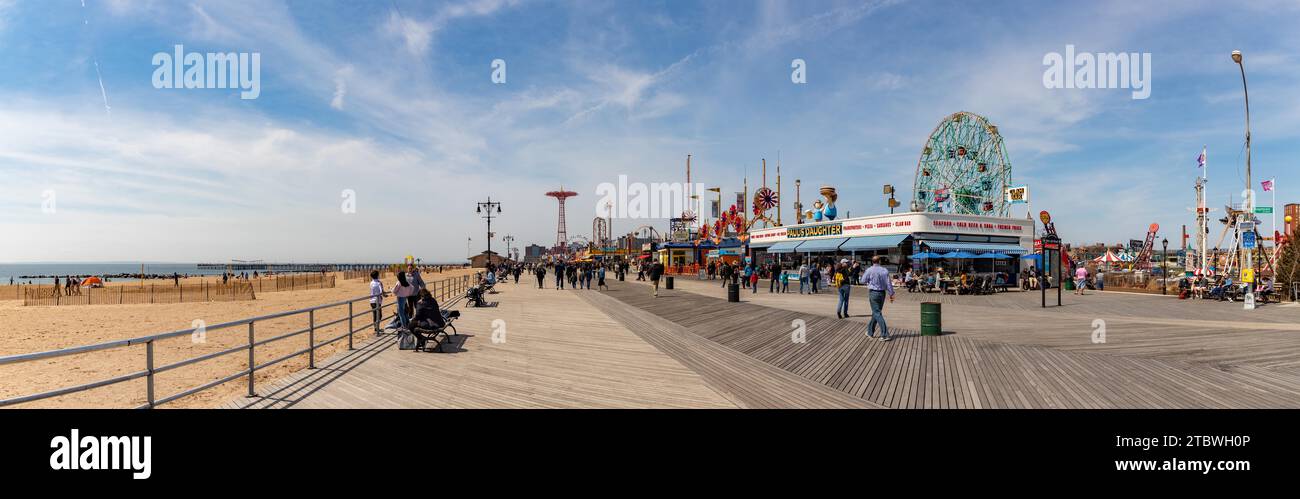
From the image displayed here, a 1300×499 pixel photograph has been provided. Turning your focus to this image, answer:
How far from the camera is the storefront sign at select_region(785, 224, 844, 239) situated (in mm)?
35719

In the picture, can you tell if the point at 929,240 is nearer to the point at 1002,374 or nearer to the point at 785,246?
the point at 785,246

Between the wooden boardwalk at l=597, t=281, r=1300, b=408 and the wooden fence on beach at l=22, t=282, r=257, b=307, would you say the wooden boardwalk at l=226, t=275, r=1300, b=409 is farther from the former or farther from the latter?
the wooden fence on beach at l=22, t=282, r=257, b=307

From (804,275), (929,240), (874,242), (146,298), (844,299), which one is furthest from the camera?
(146,298)

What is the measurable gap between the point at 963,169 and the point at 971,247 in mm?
11560

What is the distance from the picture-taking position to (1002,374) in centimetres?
718

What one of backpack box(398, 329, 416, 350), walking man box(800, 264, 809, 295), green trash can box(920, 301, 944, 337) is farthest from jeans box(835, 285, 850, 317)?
walking man box(800, 264, 809, 295)

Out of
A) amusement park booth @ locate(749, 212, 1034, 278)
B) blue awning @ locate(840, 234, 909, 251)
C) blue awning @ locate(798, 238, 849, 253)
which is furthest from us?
blue awning @ locate(798, 238, 849, 253)

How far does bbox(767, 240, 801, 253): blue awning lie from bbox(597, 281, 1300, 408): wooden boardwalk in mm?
27705

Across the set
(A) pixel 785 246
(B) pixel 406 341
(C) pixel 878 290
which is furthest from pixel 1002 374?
(A) pixel 785 246
